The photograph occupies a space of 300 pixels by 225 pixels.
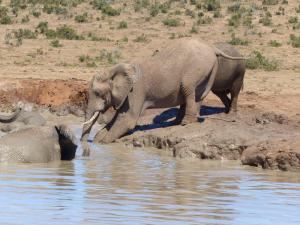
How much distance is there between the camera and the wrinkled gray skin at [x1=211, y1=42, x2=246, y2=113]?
49.9 ft

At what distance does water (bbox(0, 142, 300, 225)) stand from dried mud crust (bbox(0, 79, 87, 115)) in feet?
17.5

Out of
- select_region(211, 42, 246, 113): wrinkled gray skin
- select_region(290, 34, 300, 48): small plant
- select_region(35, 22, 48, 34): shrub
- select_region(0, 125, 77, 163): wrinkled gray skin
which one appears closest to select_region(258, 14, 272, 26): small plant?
select_region(290, 34, 300, 48): small plant

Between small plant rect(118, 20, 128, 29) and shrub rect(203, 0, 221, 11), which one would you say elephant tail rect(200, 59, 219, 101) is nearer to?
small plant rect(118, 20, 128, 29)

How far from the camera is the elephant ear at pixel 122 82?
14.3 meters

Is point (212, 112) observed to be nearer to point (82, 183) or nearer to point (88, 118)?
point (88, 118)

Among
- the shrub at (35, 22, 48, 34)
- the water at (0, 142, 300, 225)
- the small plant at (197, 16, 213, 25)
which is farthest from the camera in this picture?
the small plant at (197, 16, 213, 25)

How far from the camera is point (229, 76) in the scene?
15367 millimetres

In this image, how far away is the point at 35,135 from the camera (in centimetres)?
1102

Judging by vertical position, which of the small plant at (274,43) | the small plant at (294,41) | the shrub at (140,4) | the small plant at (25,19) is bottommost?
the small plant at (274,43)

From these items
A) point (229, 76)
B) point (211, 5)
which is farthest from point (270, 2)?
point (229, 76)

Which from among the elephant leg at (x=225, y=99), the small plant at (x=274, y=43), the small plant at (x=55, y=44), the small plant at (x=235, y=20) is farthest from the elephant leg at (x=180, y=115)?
the small plant at (x=235, y=20)

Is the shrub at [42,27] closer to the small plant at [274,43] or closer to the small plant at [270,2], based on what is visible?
the small plant at [274,43]

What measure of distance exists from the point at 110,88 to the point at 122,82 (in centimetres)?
20

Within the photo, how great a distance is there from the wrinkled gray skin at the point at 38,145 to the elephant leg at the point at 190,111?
10.6 ft
